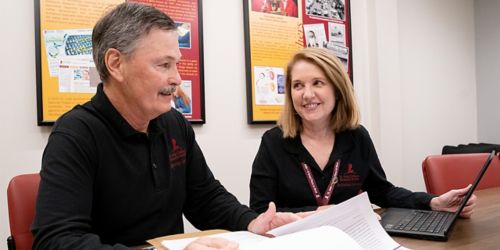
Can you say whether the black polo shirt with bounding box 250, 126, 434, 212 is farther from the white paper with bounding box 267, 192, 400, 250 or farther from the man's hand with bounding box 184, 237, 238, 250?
the man's hand with bounding box 184, 237, 238, 250

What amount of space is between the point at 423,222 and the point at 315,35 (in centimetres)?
205

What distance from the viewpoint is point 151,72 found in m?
1.25

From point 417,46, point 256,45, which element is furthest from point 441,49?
point 256,45

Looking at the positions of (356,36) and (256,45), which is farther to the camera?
(356,36)

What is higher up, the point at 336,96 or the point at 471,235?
the point at 336,96

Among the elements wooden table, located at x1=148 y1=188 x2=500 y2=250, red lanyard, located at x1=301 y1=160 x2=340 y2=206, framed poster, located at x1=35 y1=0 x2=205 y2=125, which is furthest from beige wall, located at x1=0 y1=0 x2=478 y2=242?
wooden table, located at x1=148 y1=188 x2=500 y2=250

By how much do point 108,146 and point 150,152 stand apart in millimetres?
138

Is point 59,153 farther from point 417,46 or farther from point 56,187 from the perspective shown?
point 417,46

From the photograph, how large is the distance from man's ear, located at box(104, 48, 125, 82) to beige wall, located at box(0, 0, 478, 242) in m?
1.05

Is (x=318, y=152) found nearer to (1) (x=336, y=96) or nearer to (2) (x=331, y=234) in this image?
(1) (x=336, y=96)

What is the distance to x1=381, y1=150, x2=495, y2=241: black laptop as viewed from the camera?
3.63ft

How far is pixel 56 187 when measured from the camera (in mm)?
1032

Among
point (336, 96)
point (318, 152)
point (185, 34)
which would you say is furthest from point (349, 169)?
point (185, 34)

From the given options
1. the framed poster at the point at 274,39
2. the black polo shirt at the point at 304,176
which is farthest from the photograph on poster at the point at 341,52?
the black polo shirt at the point at 304,176
